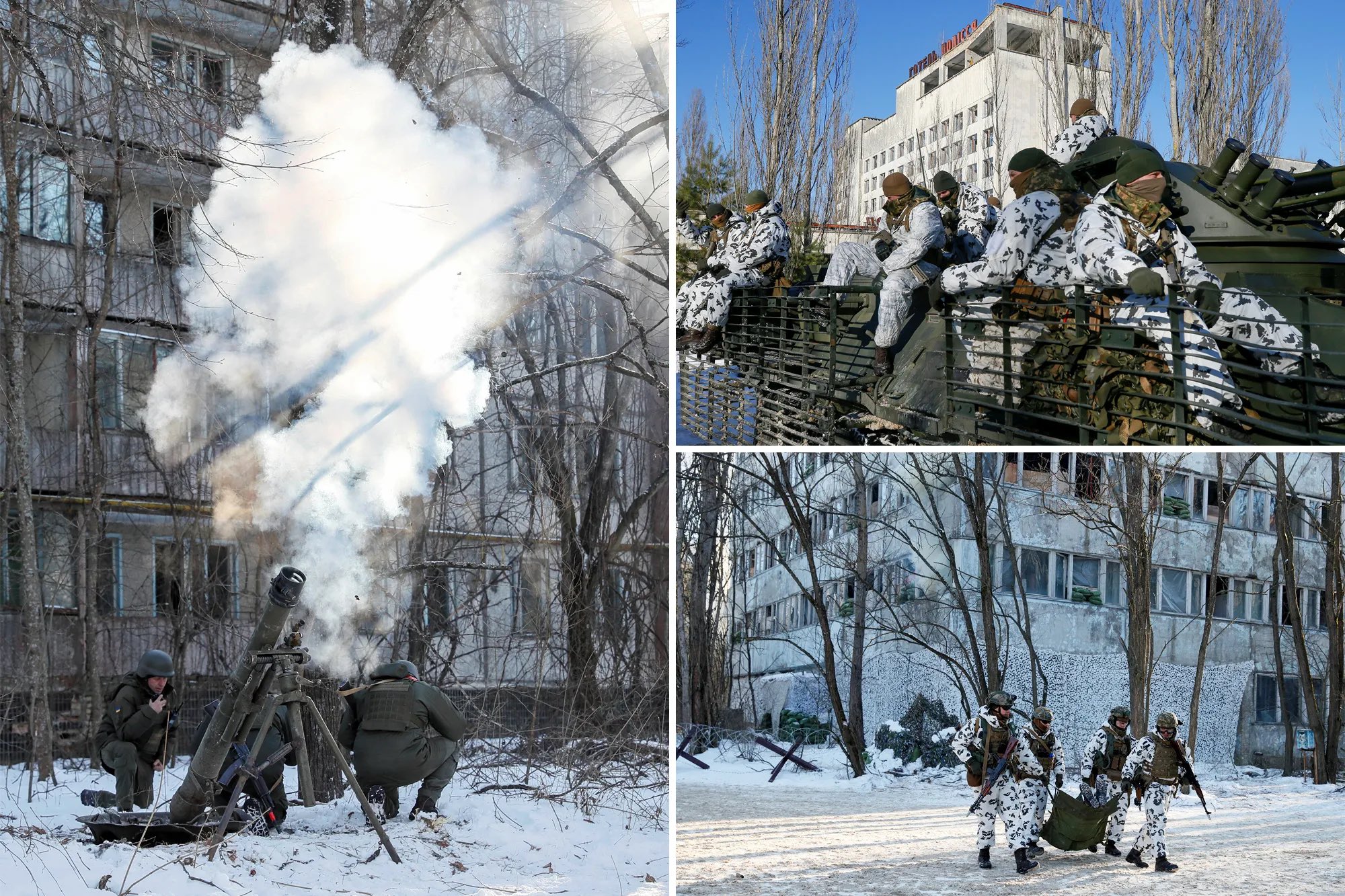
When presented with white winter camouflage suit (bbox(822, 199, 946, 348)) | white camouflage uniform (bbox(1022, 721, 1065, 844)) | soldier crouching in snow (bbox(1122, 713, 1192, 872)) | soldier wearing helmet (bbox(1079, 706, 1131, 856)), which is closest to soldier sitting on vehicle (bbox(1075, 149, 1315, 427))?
white winter camouflage suit (bbox(822, 199, 946, 348))

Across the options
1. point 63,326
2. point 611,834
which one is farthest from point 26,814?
point 63,326

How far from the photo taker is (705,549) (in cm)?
748

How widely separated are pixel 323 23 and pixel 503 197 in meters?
2.36

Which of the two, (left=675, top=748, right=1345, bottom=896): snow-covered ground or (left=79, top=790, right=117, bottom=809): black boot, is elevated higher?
(left=79, top=790, right=117, bottom=809): black boot

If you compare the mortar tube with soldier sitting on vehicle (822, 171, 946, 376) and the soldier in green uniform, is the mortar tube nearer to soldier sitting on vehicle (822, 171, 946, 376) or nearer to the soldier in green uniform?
the soldier in green uniform

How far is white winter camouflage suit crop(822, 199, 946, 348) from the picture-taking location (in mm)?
6820

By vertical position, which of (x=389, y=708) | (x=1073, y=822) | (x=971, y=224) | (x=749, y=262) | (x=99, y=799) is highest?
(x=971, y=224)

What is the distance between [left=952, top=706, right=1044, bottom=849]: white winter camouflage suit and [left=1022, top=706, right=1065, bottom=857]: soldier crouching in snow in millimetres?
46

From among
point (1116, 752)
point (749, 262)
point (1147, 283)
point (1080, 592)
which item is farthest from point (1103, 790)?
point (1147, 283)

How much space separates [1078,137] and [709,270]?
2.59 meters

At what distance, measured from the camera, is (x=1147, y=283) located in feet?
16.5

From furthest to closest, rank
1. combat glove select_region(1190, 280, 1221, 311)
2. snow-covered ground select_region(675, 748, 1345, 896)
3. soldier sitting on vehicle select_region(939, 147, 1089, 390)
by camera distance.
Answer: snow-covered ground select_region(675, 748, 1345, 896)
soldier sitting on vehicle select_region(939, 147, 1089, 390)
combat glove select_region(1190, 280, 1221, 311)

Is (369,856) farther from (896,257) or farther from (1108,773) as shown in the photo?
(1108,773)

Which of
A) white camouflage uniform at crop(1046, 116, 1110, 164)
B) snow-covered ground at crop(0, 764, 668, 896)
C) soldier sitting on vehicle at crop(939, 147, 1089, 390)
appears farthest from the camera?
white camouflage uniform at crop(1046, 116, 1110, 164)
